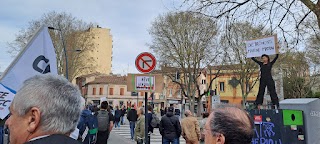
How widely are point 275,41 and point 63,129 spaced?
4.25 metres

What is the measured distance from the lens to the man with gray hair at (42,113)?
5.11ft

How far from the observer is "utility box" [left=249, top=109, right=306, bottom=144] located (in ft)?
12.3

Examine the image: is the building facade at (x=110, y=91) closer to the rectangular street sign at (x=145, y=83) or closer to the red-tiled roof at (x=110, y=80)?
the red-tiled roof at (x=110, y=80)

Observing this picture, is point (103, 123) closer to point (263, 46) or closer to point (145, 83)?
point (145, 83)

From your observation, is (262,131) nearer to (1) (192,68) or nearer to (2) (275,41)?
(2) (275,41)

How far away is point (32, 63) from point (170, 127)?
533 cm

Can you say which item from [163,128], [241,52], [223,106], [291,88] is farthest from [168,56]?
[223,106]

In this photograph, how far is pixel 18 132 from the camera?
1585mm

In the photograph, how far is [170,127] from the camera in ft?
28.0

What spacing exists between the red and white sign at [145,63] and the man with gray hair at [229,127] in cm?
476

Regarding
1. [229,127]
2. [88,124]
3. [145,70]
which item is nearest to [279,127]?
[229,127]

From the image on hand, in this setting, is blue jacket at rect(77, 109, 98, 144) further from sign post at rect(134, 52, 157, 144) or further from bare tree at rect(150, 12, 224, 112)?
bare tree at rect(150, 12, 224, 112)

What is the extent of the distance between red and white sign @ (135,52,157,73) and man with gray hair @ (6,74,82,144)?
490cm

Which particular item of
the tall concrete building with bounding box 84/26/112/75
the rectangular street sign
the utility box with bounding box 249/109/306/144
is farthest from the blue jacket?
the tall concrete building with bounding box 84/26/112/75
